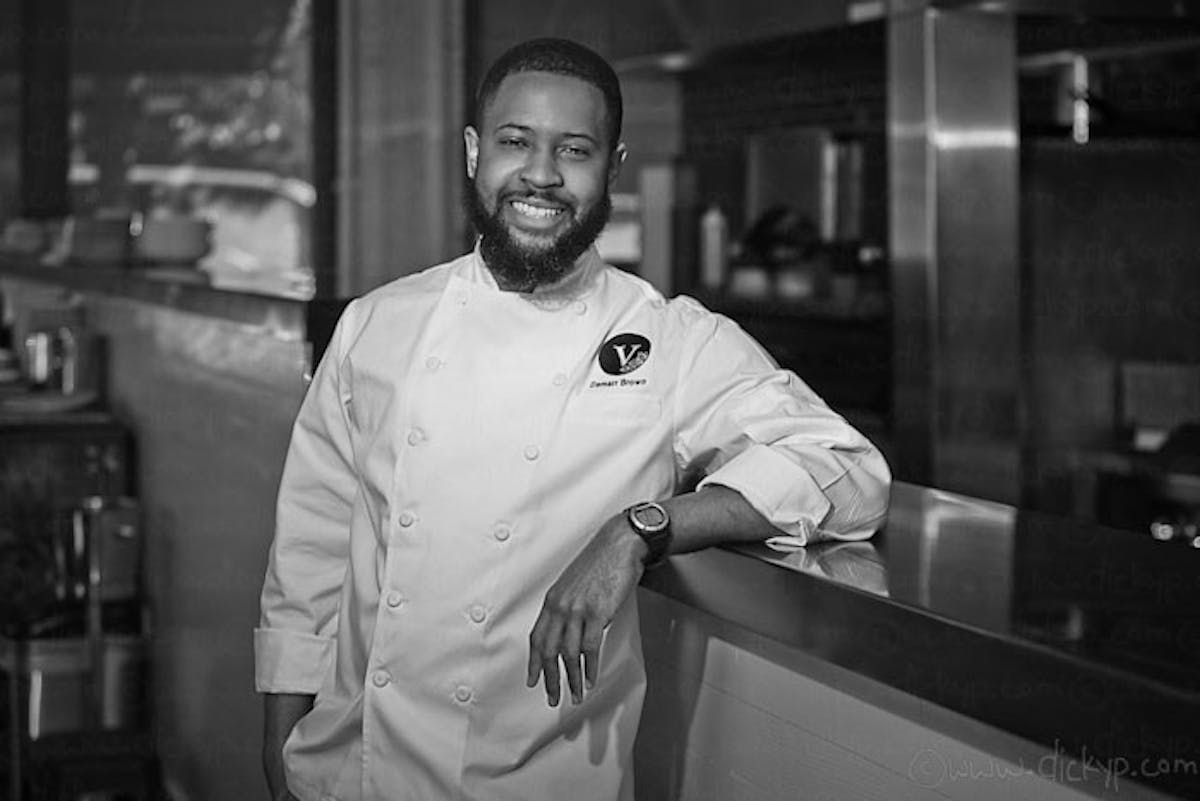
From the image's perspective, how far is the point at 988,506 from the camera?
66.8 inches

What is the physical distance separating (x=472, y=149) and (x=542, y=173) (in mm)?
142

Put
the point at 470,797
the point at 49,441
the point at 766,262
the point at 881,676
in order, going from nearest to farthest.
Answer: the point at 881,676, the point at 470,797, the point at 49,441, the point at 766,262

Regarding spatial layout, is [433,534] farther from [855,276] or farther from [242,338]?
[855,276]

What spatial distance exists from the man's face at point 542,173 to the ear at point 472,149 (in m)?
0.03

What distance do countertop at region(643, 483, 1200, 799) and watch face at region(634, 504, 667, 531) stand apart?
1.8 inches

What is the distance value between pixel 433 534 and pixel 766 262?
8.38 ft

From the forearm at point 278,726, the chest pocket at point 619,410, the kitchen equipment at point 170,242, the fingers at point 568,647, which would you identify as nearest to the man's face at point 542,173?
the chest pocket at point 619,410

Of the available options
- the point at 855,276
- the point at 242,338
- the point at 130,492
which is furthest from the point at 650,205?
the point at 242,338

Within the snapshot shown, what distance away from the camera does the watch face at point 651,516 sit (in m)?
1.44

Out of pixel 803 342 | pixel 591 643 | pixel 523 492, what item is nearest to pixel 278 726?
pixel 523 492

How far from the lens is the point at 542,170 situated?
60.8 inches

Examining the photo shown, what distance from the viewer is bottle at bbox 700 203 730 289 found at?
14.0 feet

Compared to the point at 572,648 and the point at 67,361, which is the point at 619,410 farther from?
the point at 67,361

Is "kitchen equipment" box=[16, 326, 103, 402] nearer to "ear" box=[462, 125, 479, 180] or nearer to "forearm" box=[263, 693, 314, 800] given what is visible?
"forearm" box=[263, 693, 314, 800]
